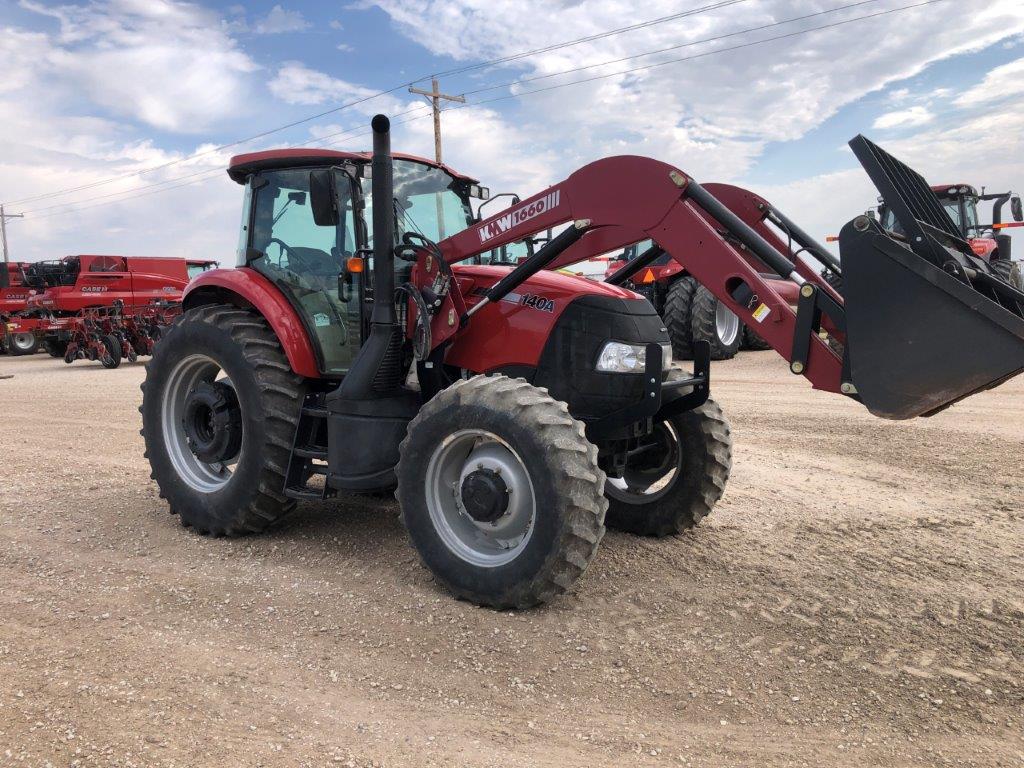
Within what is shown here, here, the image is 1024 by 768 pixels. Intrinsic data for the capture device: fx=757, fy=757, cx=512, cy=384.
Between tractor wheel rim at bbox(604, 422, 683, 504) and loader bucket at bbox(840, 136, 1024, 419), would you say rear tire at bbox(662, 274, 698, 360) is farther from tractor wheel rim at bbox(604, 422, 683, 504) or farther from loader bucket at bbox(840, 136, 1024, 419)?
loader bucket at bbox(840, 136, 1024, 419)

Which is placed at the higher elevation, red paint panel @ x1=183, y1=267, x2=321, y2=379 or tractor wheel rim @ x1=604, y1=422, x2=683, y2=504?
red paint panel @ x1=183, y1=267, x2=321, y2=379

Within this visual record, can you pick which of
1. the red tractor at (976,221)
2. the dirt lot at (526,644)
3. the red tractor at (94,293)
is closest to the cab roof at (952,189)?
the red tractor at (976,221)

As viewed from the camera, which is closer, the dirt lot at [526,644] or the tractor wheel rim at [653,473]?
the dirt lot at [526,644]

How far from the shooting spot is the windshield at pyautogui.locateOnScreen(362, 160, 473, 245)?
14.7 ft

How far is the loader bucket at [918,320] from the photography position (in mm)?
2766

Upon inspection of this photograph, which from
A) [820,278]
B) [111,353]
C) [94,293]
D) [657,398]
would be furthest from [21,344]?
[820,278]

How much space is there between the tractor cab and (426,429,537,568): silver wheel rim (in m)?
1.10

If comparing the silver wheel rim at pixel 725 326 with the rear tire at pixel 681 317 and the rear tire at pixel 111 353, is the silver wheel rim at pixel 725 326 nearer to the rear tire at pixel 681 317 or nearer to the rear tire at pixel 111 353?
the rear tire at pixel 681 317

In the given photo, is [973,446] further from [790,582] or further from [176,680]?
[176,680]

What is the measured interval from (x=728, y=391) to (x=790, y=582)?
6712 millimetres

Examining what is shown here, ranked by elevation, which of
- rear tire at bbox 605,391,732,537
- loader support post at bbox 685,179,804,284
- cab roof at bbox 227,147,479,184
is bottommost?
rear tire at bbox 605,391,732,537

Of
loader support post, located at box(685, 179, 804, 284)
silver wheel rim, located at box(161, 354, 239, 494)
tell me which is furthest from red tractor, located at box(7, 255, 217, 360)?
loader support post, located at box(685, 179, 804, 284)

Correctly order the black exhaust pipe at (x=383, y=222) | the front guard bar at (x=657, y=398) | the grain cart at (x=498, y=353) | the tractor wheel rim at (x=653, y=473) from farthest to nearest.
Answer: the tractor wheel rim at (x=653, y=473) → the black exhaust pipe at (x=383, y=222) → the front guard bar at (x=657, y=398) → the grain cart at (x=498, y=353)

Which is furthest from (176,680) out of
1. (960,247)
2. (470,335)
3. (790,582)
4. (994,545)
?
(994,545)
